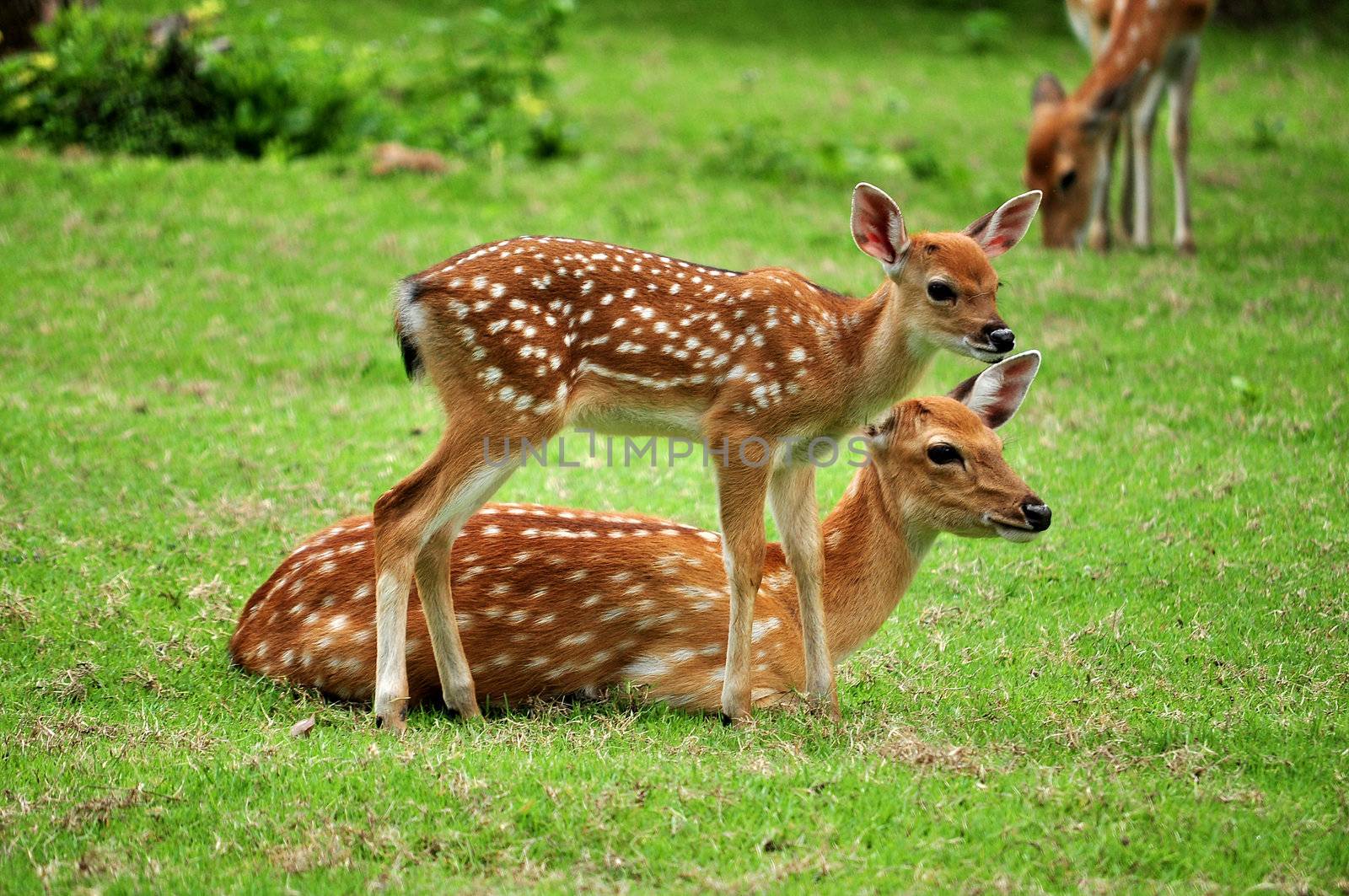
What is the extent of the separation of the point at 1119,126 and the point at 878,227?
693cm

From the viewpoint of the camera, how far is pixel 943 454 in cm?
531

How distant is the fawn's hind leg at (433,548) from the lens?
5098 millimetres

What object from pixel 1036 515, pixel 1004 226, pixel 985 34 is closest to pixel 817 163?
pixel 985 34

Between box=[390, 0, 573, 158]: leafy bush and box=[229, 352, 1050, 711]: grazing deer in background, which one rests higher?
box=[390, 0, 573, 158]: leafy bush

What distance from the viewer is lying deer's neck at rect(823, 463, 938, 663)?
5.46 m

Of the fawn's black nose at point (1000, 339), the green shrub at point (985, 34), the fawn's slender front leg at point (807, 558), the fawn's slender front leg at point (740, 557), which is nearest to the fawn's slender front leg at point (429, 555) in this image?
the fawn's slender front leg at point (740, 557)

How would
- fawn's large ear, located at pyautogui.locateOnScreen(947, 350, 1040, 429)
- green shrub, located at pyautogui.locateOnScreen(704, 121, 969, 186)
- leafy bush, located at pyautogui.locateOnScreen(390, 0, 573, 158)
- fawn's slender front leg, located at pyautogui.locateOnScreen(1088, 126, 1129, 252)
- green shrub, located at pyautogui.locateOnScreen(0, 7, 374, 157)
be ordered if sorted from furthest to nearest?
leafy bush, located at pyautogui.locateOnScreen(390, 0, 573, 158) < green shrub, located at pyautogui.locateOnScreen(704, 121, 969, 186) < green shrub, located at pyautogui.locateOnScreen(0, 7, 374, 157) < fawn's slender front leg, located at pyautogui.locateOnScreen(1088, 126, 1129, 252) < fawn's large ear, located at pyautogui.locateOnScreen(947, 350, 1040, 429)

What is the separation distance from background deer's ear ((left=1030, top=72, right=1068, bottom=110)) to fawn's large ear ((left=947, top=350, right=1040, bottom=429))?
671 cm

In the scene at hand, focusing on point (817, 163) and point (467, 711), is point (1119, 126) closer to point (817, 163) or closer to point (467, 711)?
point (817, 163)

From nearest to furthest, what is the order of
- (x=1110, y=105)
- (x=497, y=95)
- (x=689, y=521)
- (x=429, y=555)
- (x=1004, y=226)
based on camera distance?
(x=429, y=555)
(x=1004, y=226)
(x=689, y=521)
(x=1110, y=105)
(x=497, y=95)

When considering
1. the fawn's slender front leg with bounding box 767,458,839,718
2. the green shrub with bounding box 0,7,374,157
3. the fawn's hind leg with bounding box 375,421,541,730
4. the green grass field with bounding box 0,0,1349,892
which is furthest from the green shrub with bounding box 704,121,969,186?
the fawn's hind leg with bounding box 375,421,541,730

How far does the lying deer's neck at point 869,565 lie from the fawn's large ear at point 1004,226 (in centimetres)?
96

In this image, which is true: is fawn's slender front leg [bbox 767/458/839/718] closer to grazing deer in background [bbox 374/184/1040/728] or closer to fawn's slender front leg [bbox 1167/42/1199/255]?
grazing deer in background [bbox 374/184/1040/728]

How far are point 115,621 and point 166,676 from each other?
54cm
